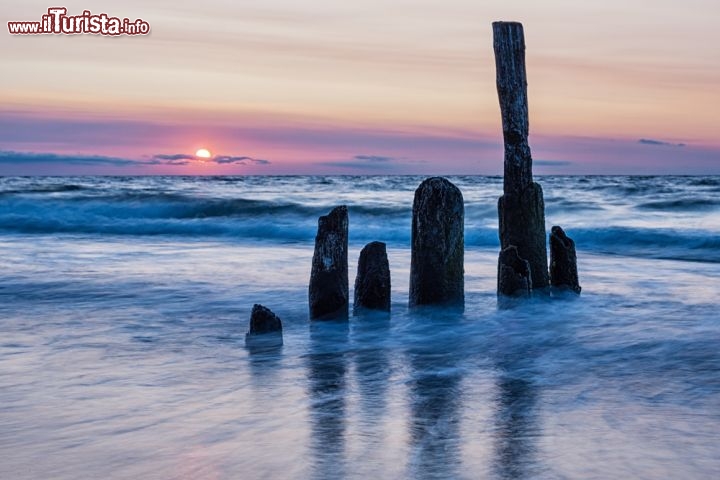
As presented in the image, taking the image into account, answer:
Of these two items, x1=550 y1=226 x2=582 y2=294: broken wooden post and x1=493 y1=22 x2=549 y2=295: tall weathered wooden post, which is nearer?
x1=493 y1=22 x2=549 y2=295: tall weathered wooden post

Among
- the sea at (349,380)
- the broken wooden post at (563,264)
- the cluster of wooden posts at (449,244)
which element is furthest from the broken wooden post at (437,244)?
the broken wooden post at (563,264)

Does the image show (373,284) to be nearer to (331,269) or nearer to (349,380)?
(331,269)

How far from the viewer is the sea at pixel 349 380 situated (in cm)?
442

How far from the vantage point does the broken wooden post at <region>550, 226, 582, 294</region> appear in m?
9.55

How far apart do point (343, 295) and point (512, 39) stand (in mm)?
3087

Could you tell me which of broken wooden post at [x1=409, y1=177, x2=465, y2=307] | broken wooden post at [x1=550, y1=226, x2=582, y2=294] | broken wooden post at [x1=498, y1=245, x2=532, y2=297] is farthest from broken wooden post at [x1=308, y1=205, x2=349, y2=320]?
broken wooden post at [x1=550, y1=226, x2=582, y2=294]

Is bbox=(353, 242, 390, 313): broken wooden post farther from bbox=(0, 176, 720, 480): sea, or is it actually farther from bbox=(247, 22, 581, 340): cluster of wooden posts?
bbox=(0, 176, 720, 480): sea

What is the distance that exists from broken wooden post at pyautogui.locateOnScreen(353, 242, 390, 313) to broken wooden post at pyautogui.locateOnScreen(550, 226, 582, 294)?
2.11 meters

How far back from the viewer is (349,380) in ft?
20.5

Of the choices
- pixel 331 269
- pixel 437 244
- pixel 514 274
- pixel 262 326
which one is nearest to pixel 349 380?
pixel 262 326

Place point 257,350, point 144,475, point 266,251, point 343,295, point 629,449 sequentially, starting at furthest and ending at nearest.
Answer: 1. point 266,251
2. point 343,295
3. point 257,350
4. point 629,449
5. point 144,475

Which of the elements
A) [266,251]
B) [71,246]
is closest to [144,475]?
[266,251]

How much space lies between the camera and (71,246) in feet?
60.9

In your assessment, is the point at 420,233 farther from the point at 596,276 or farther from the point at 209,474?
the point at 596,276
